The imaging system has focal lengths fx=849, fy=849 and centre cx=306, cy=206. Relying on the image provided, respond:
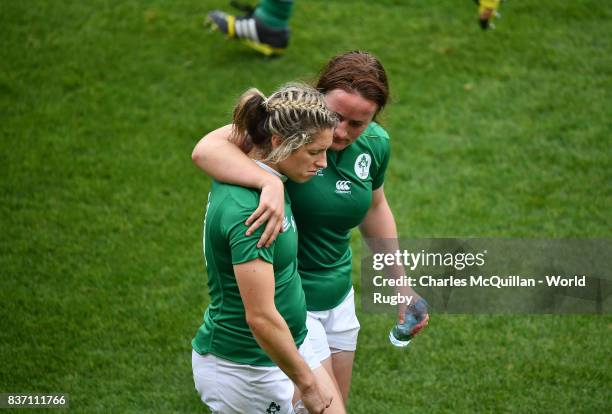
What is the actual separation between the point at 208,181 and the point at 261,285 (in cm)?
398

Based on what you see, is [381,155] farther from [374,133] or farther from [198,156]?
[198,156]

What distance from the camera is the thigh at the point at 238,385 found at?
3186 mm

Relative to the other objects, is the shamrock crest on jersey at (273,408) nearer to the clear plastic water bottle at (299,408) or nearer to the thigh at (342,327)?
the clear plastic water bottle at (299,408)

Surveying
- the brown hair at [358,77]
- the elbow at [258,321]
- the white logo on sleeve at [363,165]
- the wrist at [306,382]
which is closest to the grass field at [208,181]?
the brown hair at [358,77]

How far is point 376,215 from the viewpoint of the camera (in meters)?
3.92

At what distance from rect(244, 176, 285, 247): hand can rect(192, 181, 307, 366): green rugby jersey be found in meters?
0.02

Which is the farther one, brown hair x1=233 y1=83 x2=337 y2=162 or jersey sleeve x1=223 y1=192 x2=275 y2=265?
brown hair x1=233 y1=83 x2=337 y2=162

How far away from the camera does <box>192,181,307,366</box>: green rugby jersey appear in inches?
113

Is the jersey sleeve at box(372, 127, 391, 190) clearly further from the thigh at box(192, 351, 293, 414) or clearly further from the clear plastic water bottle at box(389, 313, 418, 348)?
the thigh at box(192, 351, 293, 414)

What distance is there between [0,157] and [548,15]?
5379mm

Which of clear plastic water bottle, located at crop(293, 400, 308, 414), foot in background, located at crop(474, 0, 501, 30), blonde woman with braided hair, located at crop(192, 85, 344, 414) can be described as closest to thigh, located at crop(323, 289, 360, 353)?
blonde woman with braided hair, located at crop(192, 85, 344, 414)

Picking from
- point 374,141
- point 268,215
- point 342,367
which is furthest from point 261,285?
point 342,367

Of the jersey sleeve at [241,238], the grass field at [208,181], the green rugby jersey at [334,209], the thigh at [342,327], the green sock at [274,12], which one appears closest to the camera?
the jersey sleeve at [241,238]

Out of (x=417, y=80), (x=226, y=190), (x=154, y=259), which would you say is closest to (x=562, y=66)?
(x=417, y=80)
